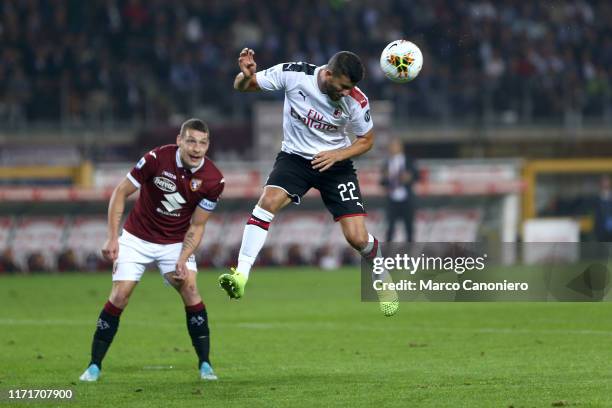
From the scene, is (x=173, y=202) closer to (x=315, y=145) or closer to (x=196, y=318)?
(x=196, y=318)

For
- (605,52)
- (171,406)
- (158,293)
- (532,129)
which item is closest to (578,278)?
(158,293)

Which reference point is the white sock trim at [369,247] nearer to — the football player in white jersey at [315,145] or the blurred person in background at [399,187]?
the football player in white jersey at [315,145]

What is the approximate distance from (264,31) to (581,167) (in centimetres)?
866

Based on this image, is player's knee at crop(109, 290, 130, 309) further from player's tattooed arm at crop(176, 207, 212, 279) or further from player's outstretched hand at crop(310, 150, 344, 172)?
player's outstretched hand at crop(310, 150, 344, 172)

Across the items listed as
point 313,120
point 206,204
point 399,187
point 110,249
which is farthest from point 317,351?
point 399,187

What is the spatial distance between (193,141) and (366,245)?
177 centimetres

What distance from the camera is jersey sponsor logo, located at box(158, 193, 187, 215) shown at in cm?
980

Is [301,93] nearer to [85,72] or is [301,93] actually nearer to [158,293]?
[158,293]

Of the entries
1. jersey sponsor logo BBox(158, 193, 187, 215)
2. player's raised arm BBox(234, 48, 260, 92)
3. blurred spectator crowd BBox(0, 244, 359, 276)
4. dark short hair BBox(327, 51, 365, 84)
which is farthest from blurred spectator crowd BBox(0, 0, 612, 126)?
jersey sponsor logo BBox(158, 193, 187, 215)

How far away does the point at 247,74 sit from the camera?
32.5 feet

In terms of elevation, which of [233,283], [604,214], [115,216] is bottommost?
[604,214]

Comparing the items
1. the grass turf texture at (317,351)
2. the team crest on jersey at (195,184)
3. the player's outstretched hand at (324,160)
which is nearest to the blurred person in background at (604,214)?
the grass turf texture at (317,351)

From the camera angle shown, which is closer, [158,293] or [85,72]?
[158,293]

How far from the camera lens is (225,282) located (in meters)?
9.69
